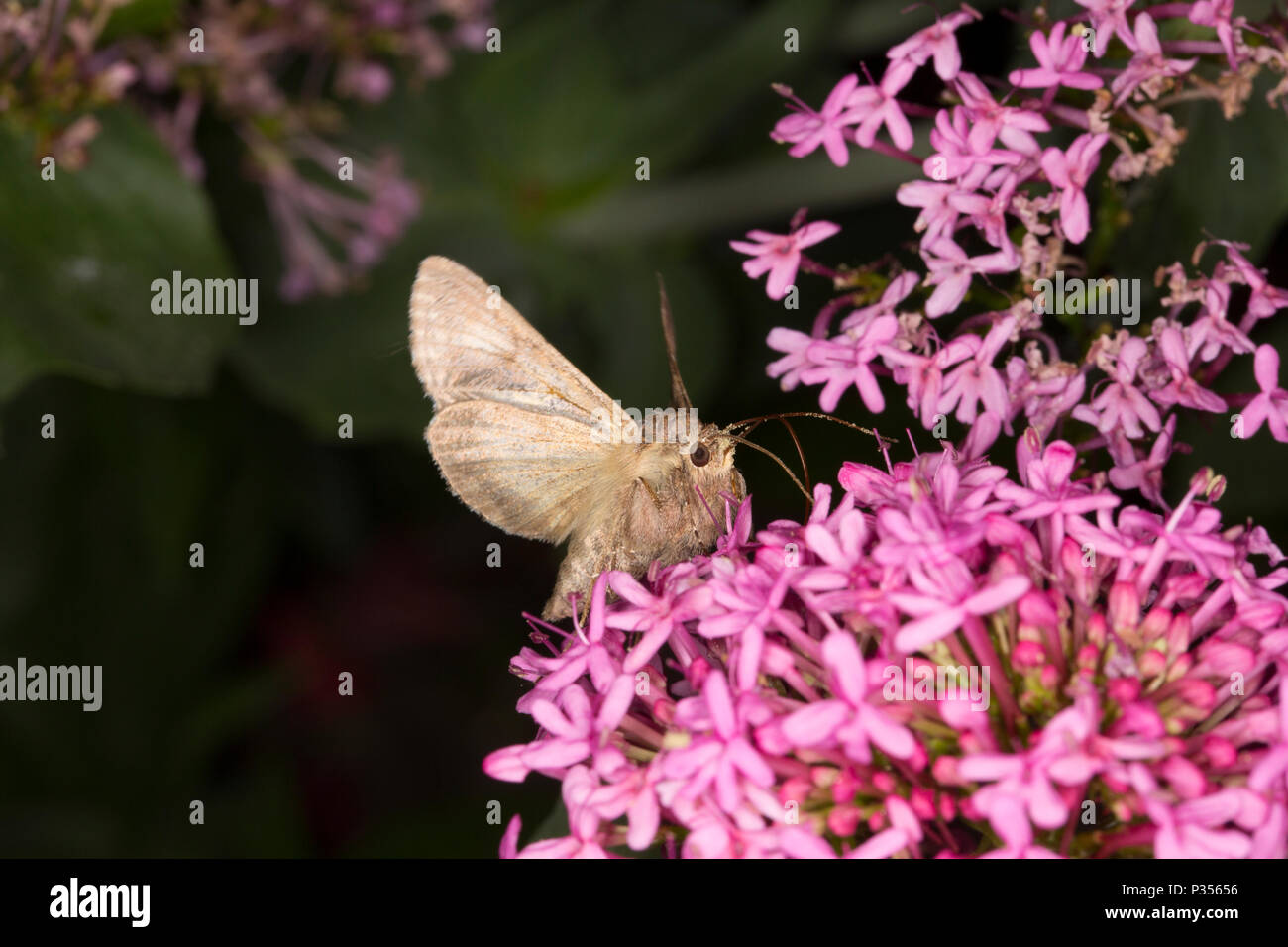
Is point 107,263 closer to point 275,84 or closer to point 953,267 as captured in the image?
point 275,84

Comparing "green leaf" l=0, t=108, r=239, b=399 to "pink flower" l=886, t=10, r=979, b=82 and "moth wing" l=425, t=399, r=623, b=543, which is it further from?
"pink flower" l=886, t=10, r=979, b=82

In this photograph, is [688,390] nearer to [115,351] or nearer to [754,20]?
[754,20]

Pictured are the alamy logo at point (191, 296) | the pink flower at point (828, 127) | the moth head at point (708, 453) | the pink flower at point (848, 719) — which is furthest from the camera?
the alamy logo at point (191, 296)

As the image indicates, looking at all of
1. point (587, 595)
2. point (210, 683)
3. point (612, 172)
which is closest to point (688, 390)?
point (612, 172)

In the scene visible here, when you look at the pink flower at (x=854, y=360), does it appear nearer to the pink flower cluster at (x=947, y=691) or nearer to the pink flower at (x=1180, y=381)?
the pink flower cluster at (x=947, y=691)

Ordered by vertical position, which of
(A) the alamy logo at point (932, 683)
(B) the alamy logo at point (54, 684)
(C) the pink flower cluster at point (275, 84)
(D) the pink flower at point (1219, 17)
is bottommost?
(A) the alamy logo at point (932, 683)

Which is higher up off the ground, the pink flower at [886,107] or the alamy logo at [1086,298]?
the pink flower at [886,107]

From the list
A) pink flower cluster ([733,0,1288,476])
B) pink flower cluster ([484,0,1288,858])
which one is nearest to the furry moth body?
pink flower cluster ([484,0,1288,858])
